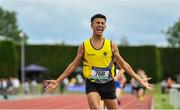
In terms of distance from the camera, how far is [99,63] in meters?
9.52

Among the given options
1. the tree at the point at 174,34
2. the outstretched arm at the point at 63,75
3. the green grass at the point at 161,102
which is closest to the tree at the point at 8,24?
the tree at the point at 174,34

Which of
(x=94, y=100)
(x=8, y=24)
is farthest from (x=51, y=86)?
(x=8, y=24)

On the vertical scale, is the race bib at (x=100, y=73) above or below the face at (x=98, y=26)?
below

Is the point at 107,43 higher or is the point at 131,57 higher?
the point at 107,43

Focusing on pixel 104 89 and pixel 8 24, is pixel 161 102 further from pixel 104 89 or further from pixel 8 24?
pixel 8 24

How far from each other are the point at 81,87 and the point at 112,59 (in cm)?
5377

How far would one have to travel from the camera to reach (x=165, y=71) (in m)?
78.1

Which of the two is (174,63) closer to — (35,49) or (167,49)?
(167,49)

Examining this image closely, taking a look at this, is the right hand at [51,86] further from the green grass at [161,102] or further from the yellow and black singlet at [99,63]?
the green grass at [161,102]

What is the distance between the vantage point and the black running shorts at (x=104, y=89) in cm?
952

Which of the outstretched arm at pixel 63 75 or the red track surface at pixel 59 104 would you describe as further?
the red track surface at pixel 59 104

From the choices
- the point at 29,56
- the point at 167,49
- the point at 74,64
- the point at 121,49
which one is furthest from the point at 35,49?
the point at 74,64

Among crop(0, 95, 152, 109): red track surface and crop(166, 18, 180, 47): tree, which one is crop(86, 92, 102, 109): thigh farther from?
crop(166, 18, 180, 47): tree

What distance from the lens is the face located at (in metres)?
9.41
